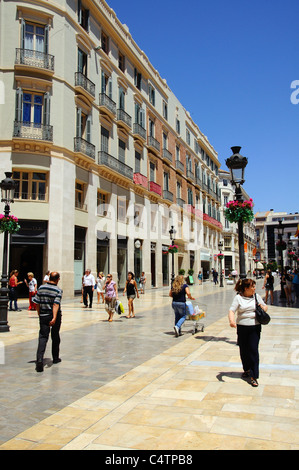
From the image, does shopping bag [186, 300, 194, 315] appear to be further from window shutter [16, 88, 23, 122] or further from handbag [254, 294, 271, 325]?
window shutter [16, 88, 23, 122]

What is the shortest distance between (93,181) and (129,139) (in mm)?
7280

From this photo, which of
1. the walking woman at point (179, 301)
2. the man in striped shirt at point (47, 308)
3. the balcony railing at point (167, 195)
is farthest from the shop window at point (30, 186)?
the balcony railing at point (167, 195)

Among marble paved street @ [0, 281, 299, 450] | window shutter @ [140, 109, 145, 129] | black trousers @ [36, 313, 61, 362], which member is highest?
window shutter @ [140, 109, 145, 129]

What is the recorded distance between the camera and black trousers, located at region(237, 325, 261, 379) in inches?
216

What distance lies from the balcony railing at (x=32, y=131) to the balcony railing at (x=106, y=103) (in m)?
6.03

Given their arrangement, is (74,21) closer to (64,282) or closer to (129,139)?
(129,139)

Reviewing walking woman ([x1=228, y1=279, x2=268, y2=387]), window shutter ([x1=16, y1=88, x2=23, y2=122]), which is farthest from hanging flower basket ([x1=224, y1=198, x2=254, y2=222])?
window shutter ([x1=16, y1=88, x2=23, y2=122])

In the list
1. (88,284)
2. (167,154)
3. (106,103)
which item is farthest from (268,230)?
(88,284)

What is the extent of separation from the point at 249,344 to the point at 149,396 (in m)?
1.68

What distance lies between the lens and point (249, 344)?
5.64 metres

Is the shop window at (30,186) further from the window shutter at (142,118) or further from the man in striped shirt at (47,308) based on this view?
the man in striped shirt at (47,308)

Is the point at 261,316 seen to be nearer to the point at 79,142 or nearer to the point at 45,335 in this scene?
the point at 45,335

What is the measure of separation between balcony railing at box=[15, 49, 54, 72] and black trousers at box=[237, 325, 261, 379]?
787 inches

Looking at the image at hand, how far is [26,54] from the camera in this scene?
21.1m
